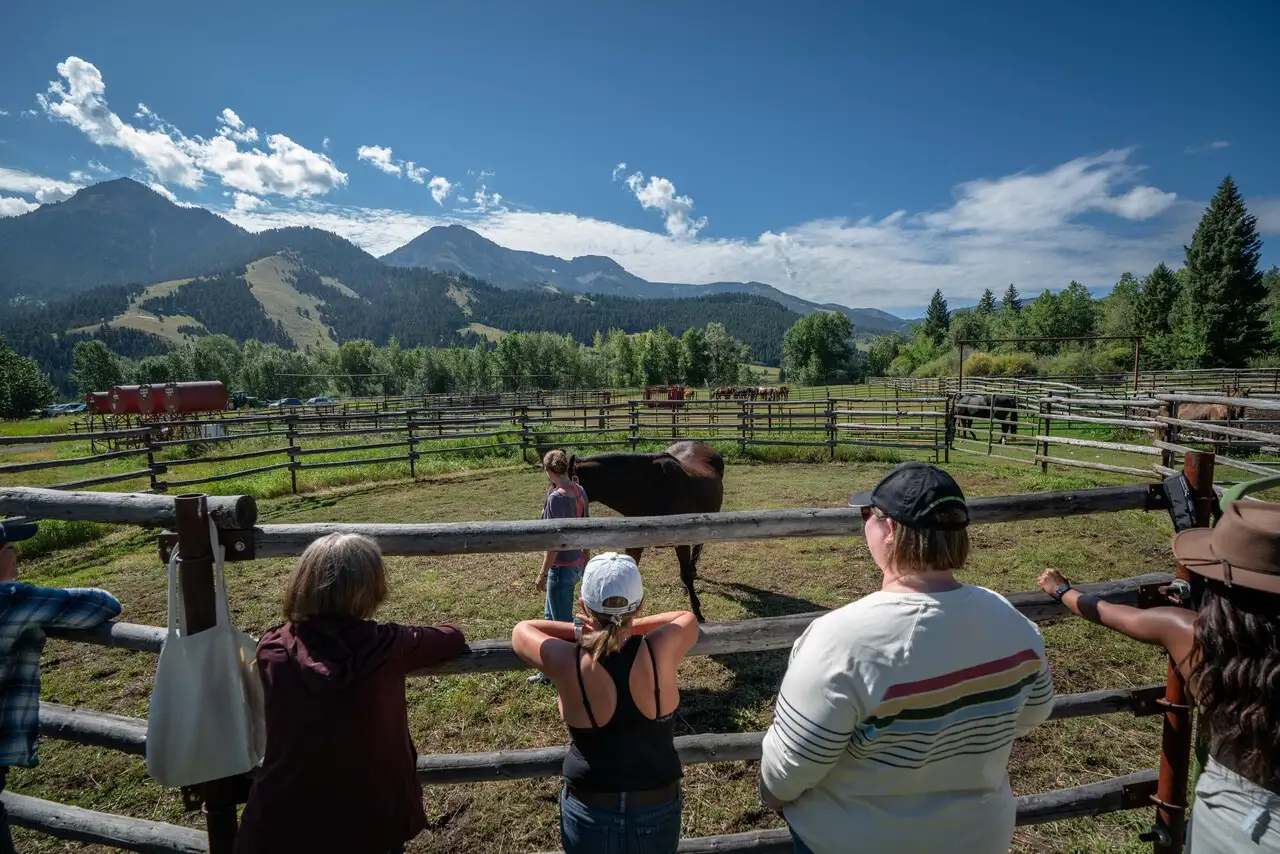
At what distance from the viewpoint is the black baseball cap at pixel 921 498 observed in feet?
4.67

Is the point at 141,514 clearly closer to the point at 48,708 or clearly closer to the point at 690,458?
the point at 48,708

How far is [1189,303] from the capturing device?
37.6 meters

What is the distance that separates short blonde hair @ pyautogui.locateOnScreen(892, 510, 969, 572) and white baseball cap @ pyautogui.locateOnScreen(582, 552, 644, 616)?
2.34 ft

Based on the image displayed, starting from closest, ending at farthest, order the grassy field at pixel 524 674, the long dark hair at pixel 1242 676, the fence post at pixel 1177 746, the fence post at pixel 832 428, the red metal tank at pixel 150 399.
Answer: the long dark hair at pixel 1242 676, the fence post at pixel 1177 746, the grassy field at pixel 524 674, the fence post at pixel 832 428, the red metal tank at pixel 150 399

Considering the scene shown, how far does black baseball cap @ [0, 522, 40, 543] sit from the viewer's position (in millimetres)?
1987

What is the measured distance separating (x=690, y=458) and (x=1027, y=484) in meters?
7.99

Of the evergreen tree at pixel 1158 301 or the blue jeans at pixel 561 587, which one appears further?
the evergreen tree at pixel 1158 301

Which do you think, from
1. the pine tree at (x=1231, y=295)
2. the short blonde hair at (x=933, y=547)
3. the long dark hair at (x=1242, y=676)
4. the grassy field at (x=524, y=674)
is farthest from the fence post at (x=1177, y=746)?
the pine tree at (x=1231, y=295)

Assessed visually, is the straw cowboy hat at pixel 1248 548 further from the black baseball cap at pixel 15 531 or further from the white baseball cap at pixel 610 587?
the black baseball cap at pixel 15 531

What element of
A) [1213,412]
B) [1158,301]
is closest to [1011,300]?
[1158,301]

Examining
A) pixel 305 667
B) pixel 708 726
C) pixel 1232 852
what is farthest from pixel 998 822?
pixel 708 726

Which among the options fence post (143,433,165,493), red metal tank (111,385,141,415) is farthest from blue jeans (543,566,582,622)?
red metal tank (111,385,141,415)

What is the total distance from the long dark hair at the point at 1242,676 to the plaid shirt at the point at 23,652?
10.9ft

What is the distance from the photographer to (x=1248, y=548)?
4.50 ft
